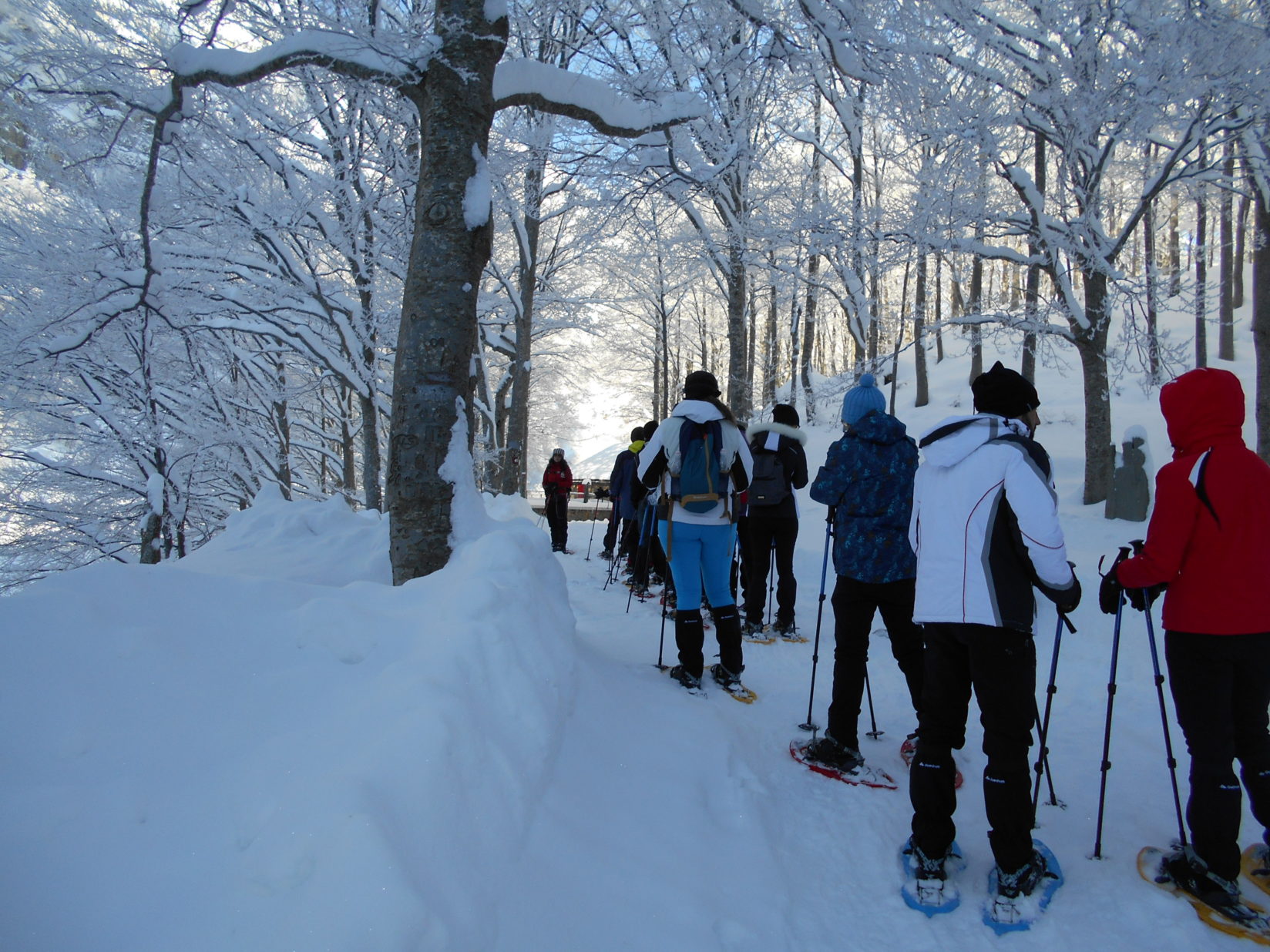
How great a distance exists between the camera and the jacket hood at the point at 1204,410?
2539 mm

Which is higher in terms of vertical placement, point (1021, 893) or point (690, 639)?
point (690, 639)

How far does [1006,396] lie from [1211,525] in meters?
0.88

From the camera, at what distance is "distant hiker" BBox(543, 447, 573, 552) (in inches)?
448

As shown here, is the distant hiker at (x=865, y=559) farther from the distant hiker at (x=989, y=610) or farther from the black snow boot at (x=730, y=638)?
the black snow boot at (x=730, y=638)

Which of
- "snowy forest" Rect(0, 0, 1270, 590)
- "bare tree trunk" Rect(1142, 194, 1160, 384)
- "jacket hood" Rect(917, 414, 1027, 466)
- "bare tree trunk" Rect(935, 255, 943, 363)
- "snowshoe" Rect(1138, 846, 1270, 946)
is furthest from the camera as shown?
"bare tree trunk" Rect(935, 255, 943, 363)

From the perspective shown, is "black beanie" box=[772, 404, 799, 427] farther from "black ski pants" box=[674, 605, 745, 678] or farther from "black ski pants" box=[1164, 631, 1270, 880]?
"black ski pants" box=[1164, 631, 1270, 880]

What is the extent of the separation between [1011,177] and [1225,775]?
886 centimetres

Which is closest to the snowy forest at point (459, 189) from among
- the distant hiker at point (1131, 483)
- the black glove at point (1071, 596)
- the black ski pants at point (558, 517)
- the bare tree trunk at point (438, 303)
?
the bare tree trunk at point (438, 303)

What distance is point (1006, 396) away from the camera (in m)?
2.74

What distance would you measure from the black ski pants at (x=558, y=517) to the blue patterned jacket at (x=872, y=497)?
8.27 meters

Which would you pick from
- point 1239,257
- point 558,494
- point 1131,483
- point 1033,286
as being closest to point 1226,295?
point 1239,257

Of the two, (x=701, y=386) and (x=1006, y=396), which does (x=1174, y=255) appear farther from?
(x=1006, y=396)

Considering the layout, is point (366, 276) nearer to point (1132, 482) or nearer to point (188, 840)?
point (188, 840)

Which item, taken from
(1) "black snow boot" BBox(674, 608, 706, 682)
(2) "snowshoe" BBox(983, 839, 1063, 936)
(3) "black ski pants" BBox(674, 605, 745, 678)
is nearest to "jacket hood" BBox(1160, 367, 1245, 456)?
(2) "snowshoe" BBox(983, 839, 1063, 936)
